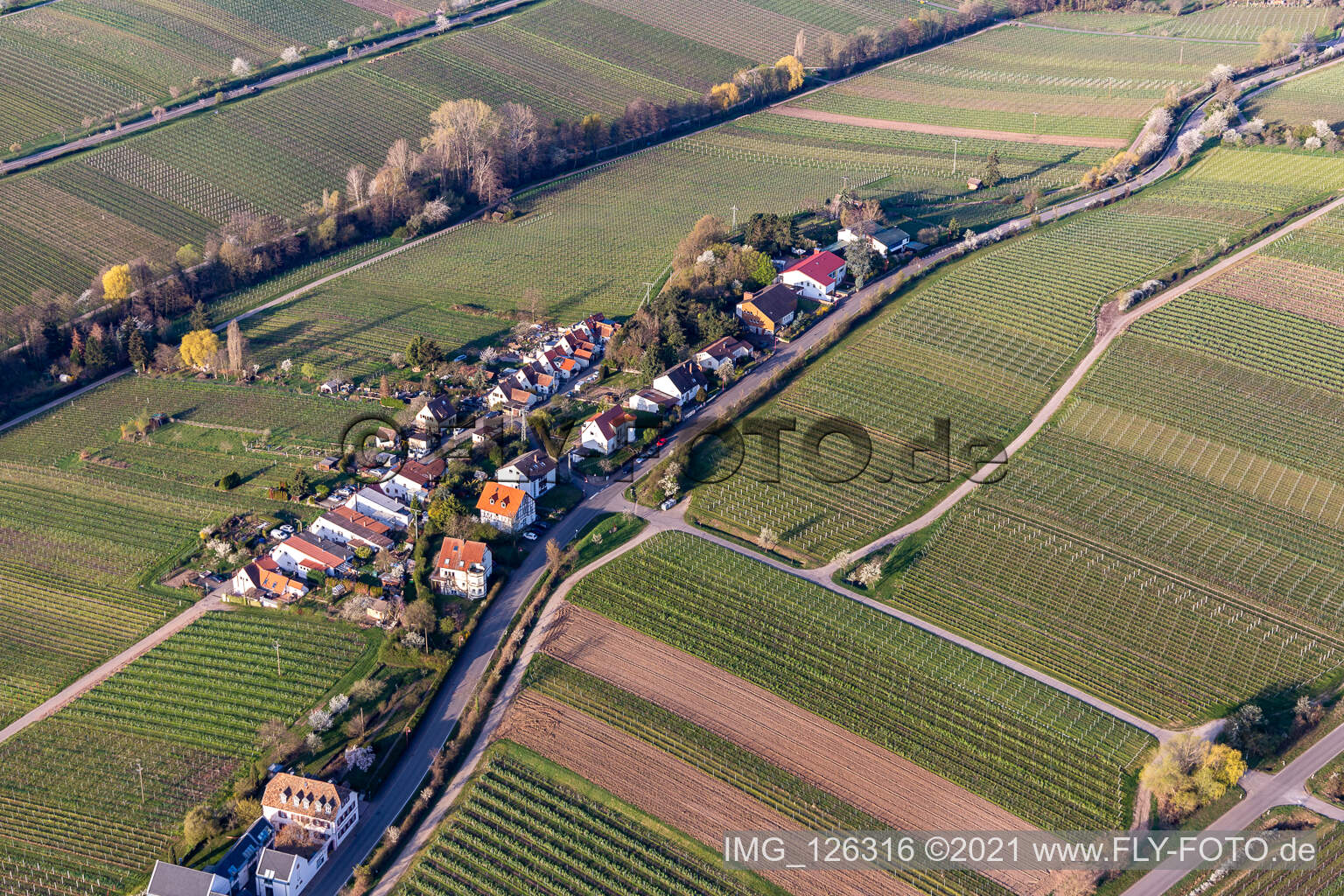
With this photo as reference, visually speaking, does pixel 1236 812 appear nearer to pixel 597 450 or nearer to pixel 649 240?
pixel 597 450

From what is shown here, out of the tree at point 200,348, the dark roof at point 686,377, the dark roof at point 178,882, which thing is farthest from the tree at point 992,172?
the dark roof at point 178,882

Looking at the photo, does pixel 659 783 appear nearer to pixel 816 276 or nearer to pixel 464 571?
pixel 464 571

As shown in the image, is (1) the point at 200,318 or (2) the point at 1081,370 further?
(1) the point at 200,318

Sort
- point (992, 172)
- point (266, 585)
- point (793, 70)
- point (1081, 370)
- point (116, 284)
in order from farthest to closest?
1. point (793, 70)
2. point (992, 172)
3. point (116, 284)
4. point (1081, 370)
5. point (266, 585)

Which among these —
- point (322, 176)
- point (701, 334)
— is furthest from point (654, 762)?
point (322, 176)

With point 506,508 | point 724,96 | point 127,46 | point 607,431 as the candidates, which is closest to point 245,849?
point 506,508

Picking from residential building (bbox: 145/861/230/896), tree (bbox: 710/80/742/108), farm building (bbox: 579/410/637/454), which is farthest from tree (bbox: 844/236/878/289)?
residential building (bbox: 145/861/230/896)
